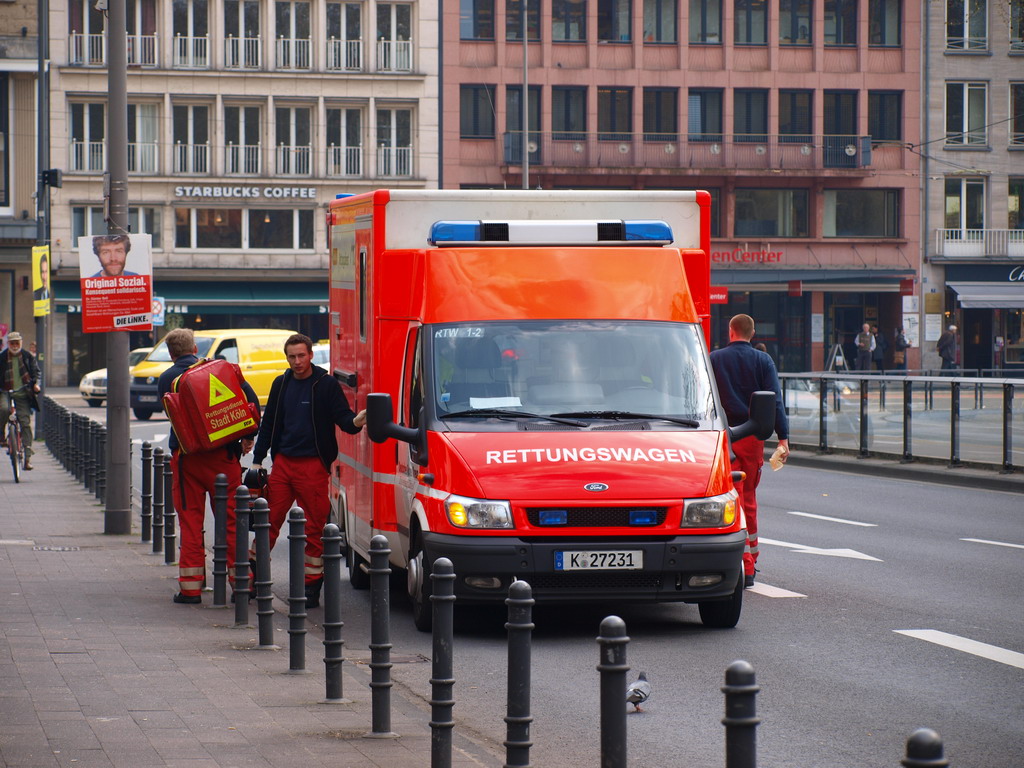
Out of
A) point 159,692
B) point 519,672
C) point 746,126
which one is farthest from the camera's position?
point 746,126

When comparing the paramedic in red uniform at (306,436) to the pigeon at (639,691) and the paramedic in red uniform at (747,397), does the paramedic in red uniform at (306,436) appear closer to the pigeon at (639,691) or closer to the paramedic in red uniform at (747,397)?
the paramedic in red uniform at (747,397)

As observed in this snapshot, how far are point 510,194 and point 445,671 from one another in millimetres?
5401

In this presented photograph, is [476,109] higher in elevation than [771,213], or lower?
higher

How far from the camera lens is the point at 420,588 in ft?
32.3

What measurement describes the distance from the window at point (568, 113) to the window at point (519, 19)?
218 centimetres

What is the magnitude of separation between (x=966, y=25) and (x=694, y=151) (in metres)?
11.7

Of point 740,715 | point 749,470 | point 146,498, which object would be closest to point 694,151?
point 146,498

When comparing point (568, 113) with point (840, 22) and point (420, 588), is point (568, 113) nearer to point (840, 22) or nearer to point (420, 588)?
point (840, 22)

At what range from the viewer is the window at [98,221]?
56566mm

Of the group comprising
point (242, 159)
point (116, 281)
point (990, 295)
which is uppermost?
point (242, 159)

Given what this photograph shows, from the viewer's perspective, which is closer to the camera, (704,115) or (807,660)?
(807,660)

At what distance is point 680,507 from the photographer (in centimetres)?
938

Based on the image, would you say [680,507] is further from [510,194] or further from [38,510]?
[38,510]

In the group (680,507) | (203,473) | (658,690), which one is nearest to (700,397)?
(680,507)
